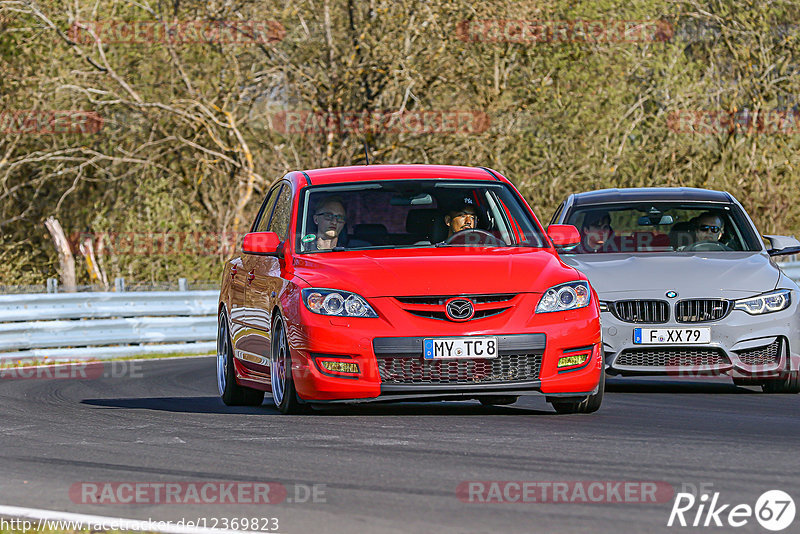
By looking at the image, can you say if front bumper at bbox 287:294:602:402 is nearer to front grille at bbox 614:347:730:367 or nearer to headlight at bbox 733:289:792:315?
front grille at bbox 614:347:730:367

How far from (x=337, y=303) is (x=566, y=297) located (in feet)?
4.55

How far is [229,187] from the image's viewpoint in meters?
31.2

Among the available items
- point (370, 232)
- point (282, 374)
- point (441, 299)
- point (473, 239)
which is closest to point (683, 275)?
point (473, 239)

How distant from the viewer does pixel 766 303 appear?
37.1 ft

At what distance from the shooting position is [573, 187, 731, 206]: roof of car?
1307 cm

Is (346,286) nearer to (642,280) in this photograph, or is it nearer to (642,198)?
(642,280)

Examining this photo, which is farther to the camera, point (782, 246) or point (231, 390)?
point (782, 246)

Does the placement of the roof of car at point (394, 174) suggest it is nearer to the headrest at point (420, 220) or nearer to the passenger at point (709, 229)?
the headrest at point (420, 220)

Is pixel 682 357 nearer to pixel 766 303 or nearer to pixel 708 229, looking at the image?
pixel 766 303

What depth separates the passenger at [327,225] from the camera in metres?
9.98

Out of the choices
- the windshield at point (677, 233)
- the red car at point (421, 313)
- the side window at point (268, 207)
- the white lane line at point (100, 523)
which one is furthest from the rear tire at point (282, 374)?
the windshield at point (677, 233)

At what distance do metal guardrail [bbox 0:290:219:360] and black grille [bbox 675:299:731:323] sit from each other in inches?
418

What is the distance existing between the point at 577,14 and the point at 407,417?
22.4 m

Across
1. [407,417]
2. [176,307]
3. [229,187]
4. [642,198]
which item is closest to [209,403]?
[407,417]
